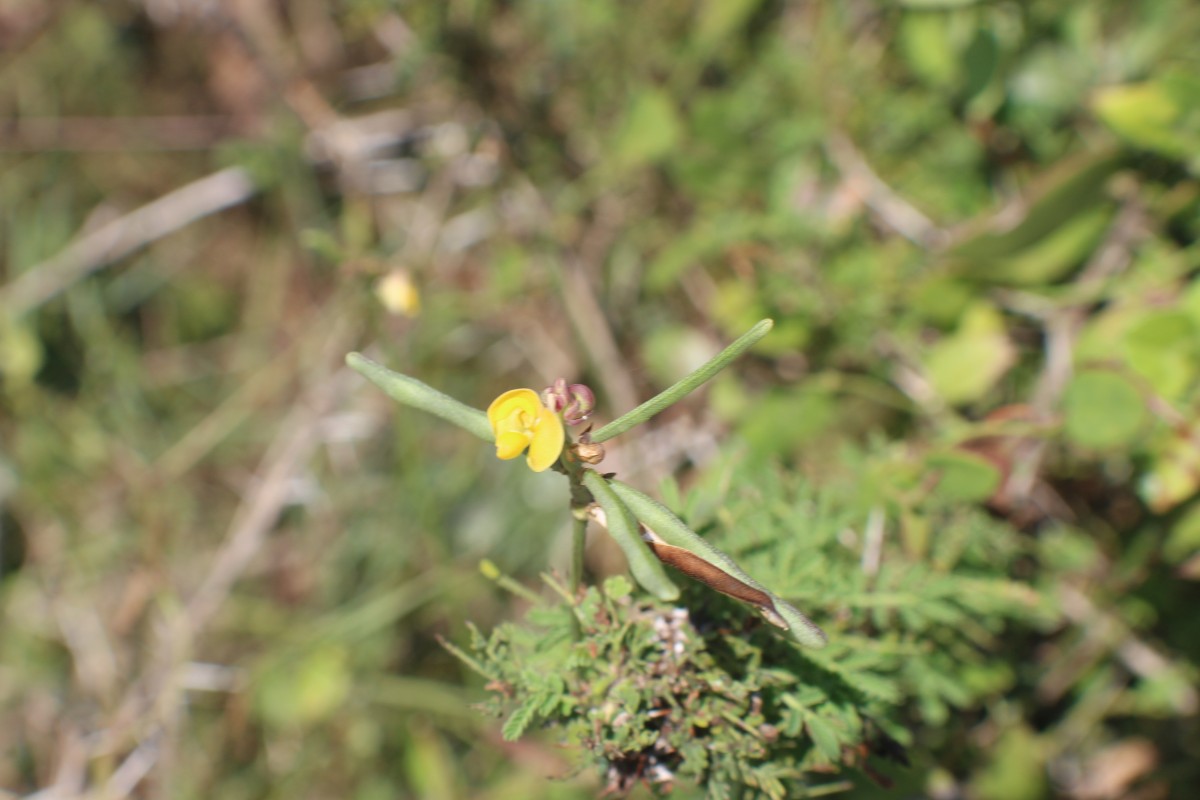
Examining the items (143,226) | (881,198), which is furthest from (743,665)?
(143,226)

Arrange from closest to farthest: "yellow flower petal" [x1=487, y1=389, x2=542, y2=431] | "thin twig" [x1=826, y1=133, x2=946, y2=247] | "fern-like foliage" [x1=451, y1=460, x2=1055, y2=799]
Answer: "yellow flower petal" [x1=487, y1=389, x2=542, y2=431], "fern-like foliage" [x1=451, y1=460, x2=1055, y2=799], "thin twig" [x1=826, y1=133, x2=946, y2=247]

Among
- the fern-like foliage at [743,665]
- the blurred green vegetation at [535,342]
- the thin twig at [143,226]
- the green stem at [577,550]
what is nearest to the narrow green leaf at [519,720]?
the fern-like foliage at [743,665]

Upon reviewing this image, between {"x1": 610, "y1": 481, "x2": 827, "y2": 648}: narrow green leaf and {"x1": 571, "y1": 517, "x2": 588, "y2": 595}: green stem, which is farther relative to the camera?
{"x1": 571, "y1": 517, "x2": 588, "y2": 595}: green stem

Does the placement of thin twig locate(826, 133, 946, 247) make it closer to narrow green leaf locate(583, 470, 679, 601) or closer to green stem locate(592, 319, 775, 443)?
green stem locate(592, 319, 775, 443)

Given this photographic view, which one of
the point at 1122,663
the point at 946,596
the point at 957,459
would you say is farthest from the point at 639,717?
the point at 1122,663

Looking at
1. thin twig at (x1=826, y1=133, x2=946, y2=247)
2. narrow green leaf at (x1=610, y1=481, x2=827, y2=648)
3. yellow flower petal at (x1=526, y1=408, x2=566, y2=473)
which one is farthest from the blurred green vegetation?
yellow flower petal at (x1=526, y1=408, x2=566, y2=473)

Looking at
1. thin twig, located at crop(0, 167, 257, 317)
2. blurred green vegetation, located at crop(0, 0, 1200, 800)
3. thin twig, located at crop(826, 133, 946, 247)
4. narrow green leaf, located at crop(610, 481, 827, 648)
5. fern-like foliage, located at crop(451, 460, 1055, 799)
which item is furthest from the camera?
thin twig, located at crop(0, 167, 257, 317)

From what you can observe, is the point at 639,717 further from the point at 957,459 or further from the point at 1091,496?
the point at 1091,496

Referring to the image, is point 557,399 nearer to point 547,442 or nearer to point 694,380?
point 547,442
